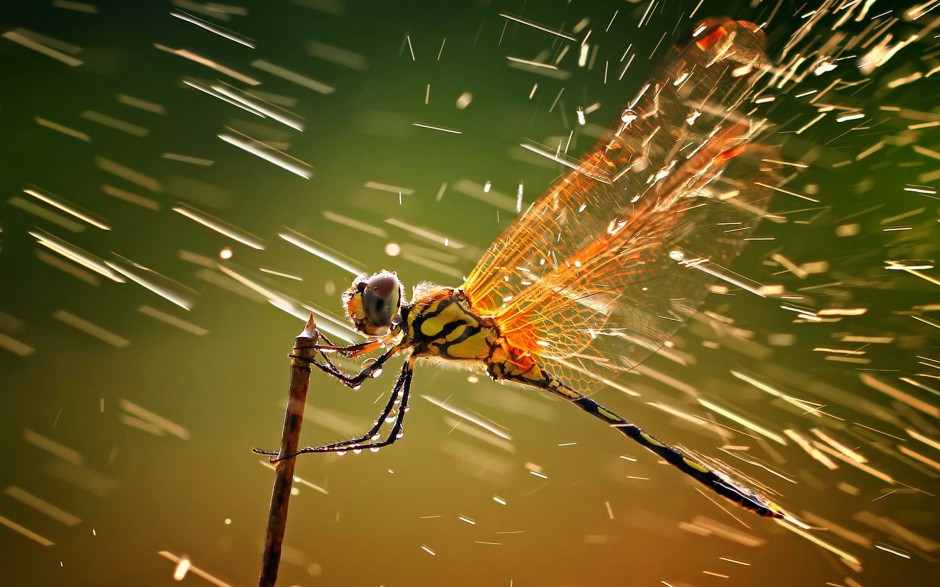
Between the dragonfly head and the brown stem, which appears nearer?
the brown stem

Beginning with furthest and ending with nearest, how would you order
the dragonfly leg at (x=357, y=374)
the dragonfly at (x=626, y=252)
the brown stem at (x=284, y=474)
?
1. the dragonfly at (x=626, y=252)
2. the dragonfly leg at (x=357, y=374)
3. the brown stem at (x=284, y=474)

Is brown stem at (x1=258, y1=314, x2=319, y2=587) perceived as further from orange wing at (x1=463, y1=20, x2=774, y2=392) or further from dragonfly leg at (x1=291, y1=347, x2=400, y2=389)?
orange wing at (x1=463, y1=20, x2=774, y2=392)

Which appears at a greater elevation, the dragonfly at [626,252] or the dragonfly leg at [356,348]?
the dragonfly at [626,252]

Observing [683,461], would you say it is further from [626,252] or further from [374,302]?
[374,302]

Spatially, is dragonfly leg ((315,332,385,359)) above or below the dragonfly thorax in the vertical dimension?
below

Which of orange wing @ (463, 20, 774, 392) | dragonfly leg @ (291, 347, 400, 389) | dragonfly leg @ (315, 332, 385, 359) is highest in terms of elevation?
orange wing @ (463, 20, 774, 392)

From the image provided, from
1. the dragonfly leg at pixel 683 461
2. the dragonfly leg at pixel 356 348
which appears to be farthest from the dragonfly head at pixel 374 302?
the dragonfly leg at pixel 683 461

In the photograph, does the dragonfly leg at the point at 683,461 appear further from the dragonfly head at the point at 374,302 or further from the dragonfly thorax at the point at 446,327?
the dragonfly head at the point at 374,302

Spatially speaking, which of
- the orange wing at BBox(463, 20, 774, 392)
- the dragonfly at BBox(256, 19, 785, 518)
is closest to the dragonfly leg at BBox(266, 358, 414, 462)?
the dragonfly at BBox(256, 19, 785, 518)

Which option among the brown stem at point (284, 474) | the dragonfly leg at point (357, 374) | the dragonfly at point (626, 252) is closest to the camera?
the brown stem at point (284, 474)
